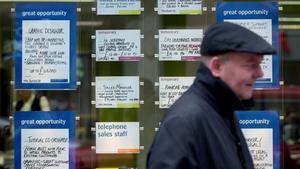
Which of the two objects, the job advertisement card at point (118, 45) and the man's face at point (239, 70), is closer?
the man's face at point (239, 70)

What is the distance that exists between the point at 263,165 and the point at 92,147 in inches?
53.0

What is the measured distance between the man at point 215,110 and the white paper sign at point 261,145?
2210 mm

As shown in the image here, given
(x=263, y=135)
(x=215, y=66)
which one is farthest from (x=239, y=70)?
(x=263, y=135)

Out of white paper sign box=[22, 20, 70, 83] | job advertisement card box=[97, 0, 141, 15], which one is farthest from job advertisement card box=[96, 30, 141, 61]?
white paper sign box=[22, 20, 70, 83]

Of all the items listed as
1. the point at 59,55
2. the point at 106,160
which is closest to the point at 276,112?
the point at 106,160

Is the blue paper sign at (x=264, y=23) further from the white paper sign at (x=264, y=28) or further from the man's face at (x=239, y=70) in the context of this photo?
the man's face at (x=239, y=70)

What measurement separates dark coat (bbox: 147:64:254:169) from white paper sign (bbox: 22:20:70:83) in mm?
2465

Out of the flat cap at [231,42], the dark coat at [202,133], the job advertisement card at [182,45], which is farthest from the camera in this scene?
the job advertisement card at [182,45]

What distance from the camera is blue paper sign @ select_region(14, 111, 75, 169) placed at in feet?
16.7

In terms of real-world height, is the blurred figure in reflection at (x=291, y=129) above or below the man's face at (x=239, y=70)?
below

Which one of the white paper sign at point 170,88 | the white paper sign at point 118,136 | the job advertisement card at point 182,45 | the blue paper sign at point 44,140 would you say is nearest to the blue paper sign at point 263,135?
the white paper sign at point 170,88

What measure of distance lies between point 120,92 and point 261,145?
1.18m

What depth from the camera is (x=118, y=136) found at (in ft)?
16.7

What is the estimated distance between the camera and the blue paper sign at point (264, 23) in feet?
16.5
